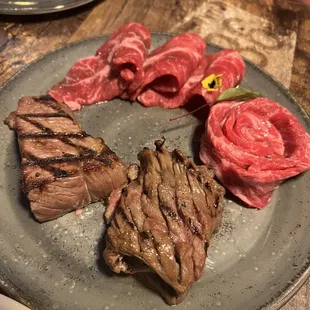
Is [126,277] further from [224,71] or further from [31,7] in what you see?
[31,7]

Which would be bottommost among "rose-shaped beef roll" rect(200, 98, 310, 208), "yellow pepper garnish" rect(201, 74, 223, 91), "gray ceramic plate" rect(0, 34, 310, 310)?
"gray ceramic plate" rect(0, 34, 310, 310)

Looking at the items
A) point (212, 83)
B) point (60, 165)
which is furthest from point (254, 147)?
point (60, 165)

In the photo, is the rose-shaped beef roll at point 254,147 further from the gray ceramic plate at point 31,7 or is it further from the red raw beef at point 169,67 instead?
the gray ceramic plate at point 31,7

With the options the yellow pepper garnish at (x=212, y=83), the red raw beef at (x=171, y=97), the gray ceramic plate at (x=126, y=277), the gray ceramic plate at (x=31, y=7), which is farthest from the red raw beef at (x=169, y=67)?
the gray ceramic plate at (x=31, y=7)

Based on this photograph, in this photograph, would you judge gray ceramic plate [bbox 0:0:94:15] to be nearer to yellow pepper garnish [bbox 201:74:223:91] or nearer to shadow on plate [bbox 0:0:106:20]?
shadow on plate [bbox 0:0:106:20]

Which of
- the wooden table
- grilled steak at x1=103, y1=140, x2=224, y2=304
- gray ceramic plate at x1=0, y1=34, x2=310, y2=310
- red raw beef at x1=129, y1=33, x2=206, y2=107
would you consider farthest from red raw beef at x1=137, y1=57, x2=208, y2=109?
the wooden table

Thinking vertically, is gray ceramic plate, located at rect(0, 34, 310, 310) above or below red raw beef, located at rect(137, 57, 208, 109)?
below
